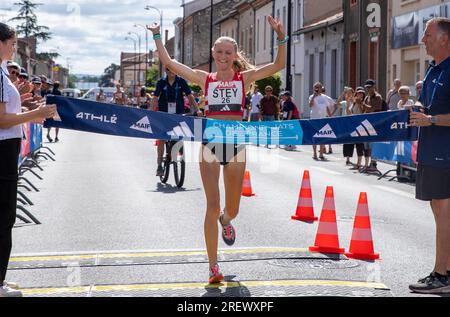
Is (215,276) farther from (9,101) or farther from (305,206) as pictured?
(305,206)

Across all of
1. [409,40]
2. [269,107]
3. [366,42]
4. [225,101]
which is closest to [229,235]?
[225,101]

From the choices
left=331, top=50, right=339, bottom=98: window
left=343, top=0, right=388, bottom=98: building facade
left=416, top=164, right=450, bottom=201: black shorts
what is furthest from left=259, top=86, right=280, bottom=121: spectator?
left=416, top=164, right=450, bottom=201: black shorts

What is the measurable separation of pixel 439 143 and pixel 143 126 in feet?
8.77

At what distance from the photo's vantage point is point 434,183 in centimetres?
732

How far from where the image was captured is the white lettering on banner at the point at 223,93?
7785mm

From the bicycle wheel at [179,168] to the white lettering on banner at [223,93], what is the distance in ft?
25.6

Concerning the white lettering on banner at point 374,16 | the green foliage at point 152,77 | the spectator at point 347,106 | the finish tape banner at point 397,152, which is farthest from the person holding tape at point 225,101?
the green foliage at point 152,77

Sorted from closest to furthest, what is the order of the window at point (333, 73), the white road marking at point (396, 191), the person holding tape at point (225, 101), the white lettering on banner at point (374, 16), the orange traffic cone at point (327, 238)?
the person holding tape at point (225, 101) < the orange traffic cone at point (327, 238) < the white road marking at point (396, 191) < the white lettering on banner at point (374, 16) < the window at point (333, 73)

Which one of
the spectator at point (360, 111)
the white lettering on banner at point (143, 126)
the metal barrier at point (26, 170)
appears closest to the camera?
the white lettering on banner at point (143, 126)

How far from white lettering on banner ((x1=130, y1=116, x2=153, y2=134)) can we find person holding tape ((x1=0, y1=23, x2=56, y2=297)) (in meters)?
1.62

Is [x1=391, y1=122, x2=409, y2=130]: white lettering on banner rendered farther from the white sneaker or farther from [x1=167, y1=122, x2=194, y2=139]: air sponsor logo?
the white sneaker

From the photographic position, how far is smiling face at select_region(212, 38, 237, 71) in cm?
775

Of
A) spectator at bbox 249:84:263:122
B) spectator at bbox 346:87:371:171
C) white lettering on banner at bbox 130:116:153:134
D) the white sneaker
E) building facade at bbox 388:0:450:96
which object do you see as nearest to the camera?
the white sneaker

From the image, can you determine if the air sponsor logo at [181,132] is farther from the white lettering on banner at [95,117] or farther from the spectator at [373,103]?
the spectator at [373,103]
